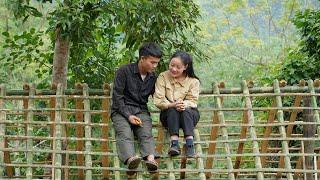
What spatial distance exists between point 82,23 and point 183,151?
119cm

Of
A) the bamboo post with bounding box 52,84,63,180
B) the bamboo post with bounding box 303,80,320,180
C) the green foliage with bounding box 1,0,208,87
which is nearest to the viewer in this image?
the bamboo post with bounding box 52,84,63,180

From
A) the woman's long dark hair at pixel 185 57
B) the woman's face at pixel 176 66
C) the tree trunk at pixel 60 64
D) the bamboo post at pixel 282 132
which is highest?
the tree trunk at pixel 60 64

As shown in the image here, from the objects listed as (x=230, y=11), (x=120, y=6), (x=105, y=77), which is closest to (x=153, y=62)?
→ (x=120, y=6)

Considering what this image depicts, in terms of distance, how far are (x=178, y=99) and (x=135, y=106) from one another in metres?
0.30

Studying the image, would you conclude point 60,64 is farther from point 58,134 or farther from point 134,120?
point 134,120

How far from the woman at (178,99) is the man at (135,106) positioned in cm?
11

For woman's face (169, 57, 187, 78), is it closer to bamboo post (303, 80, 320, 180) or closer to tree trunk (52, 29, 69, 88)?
bamboo post (303, 80, 320, 180)

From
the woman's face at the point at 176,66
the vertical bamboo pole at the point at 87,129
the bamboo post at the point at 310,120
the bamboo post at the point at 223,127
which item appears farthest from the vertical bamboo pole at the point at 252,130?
the vertical bamboo pole at the point at 87,129

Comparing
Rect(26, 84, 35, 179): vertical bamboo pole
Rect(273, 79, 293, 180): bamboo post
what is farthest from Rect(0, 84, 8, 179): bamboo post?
Rect(273, 79, 293, 180): bamboo post

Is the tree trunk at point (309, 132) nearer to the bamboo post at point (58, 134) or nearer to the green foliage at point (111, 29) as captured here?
the green foliage at point (111, 29)

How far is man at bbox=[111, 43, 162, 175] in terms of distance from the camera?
3351 millimetres

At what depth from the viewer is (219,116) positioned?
3852 mm

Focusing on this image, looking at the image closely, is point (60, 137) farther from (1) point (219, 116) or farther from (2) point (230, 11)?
(2) point (230, 11)

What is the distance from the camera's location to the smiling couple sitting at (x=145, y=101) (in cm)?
339
